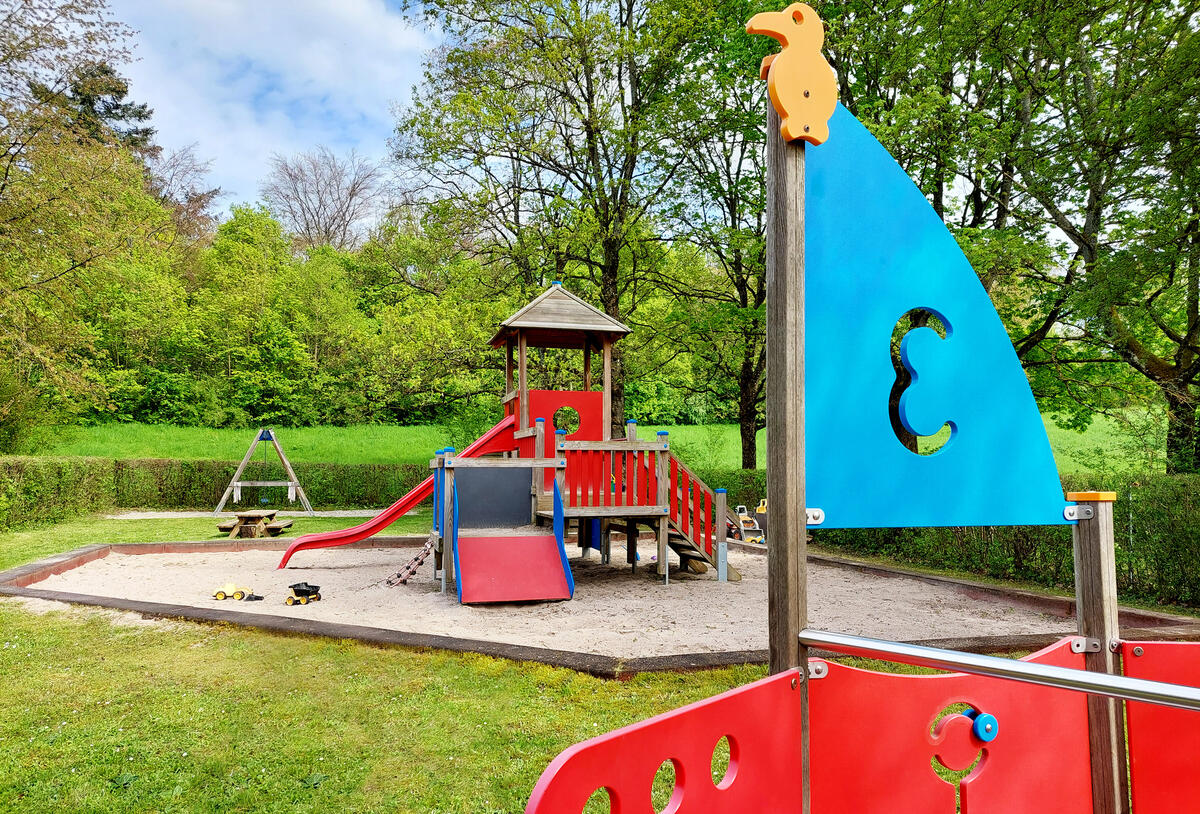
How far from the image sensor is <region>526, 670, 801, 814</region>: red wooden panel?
3.66ft

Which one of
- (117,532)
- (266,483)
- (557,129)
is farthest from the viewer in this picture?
(557,129)

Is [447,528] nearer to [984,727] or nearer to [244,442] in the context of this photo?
[984,727]

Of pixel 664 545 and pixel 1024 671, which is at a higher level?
pixel 1024 671

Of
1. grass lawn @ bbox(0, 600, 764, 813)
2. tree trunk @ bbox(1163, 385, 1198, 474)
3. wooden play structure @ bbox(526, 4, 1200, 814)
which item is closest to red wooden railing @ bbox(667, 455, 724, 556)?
grass lawn @ bbox(0, 600, 764, 813)

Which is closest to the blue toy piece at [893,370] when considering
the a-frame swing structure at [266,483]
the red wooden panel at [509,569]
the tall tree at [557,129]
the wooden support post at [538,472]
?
the red wooden panel at [509,569]

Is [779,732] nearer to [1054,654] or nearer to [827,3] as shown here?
[1054,654]

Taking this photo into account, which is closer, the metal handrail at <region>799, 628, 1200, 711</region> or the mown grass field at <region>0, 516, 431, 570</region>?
the metal handrail at <region>799, 628, 1200, 711</region>

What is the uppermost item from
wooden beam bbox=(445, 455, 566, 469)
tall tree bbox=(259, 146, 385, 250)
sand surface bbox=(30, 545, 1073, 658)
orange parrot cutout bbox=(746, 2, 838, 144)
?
tall tree bbox=(259, 146, 385, 250)

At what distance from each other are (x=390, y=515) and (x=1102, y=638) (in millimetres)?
8763

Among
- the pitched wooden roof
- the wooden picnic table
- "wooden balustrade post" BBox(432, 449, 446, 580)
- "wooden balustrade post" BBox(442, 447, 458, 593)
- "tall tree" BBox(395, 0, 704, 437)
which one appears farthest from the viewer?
"tall tree" BBox(395, 0, 704, 437)

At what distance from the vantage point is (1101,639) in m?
2.18

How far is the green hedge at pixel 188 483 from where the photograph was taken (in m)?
13.8

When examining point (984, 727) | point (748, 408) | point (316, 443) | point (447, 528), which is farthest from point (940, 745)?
point (316, 443)

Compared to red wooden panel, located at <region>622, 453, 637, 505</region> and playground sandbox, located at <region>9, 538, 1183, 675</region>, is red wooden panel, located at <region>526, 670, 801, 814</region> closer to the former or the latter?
playground sandbox, located at <region>9, 538, 1183, 675</region>
